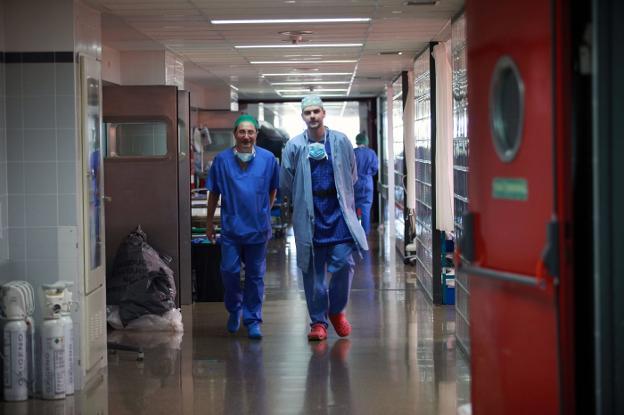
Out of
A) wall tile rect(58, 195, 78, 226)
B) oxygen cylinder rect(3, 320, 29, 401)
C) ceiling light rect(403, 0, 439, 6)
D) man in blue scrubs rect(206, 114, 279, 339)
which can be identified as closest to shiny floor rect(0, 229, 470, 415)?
oxygen cylinder rect(3, 320, 29, 401)

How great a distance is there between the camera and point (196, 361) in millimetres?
6574

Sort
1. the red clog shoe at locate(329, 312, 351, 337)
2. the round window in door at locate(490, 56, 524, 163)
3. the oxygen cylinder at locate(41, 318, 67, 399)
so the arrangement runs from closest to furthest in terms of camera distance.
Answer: the round window in door at locate(490, 56, 524, 163)
the oxygen cylinder at locate(41, 318, 67, 399)
the red clog shoe at locate(329, 312, 351, 337)

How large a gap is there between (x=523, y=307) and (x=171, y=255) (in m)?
5.36

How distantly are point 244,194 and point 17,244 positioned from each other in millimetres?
1863

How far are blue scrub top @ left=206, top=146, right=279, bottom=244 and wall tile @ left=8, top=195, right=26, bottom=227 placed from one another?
5.86ft

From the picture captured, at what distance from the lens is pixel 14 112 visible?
579 centimetres

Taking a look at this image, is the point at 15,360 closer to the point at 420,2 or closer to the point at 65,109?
the point at 65,109

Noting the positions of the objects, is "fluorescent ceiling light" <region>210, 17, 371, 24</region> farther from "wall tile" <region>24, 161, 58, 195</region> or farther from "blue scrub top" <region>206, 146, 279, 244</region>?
"wall tile" <region>24, 161, 58, 195</region>

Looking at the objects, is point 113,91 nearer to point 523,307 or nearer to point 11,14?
point 11,14

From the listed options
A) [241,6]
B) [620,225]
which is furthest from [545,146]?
[241,6]

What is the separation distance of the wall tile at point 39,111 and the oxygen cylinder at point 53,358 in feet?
3.62

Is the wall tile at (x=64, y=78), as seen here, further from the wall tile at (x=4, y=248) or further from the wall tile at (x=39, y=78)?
the wall tile at (x=4, y=248)

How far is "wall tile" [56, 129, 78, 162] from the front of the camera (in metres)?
5.79

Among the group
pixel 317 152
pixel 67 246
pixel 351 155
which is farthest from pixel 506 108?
pixel 351 155
